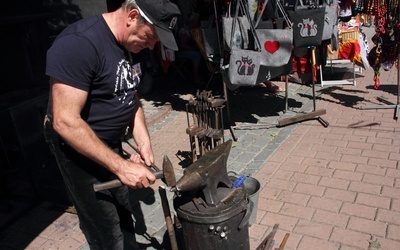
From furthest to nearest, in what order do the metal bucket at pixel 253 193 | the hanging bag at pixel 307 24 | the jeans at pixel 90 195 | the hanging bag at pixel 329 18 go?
1. the hanging bag at pixel 329 18
2. the hanging bag at pixel 307 24
3. the metal bucket at pixel 253 193
4. the jeans at pixel 90 195

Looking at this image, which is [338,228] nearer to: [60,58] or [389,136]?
[389,136]

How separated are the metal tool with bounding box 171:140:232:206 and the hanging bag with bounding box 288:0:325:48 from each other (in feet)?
11.1

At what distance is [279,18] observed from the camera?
5.33 m

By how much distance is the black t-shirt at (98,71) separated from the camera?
1972 millimetres

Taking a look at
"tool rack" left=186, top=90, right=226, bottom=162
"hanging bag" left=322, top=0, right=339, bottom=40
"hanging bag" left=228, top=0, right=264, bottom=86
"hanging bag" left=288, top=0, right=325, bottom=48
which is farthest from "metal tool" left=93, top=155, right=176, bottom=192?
"hanging bag" left=322, top=0, right=339, bottom=40

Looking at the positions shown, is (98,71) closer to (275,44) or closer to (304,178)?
(304,178)

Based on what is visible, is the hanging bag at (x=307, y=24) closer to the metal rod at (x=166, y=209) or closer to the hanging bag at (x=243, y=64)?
the hanging bag at (x=243, y=64)

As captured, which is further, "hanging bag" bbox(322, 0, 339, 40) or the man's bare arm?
"hanging bag" bbox(322, 0, 339, 40)

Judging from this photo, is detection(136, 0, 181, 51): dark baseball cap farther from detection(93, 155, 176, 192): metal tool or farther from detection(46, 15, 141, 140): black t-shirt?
detection(93, 155, 176, 192): metal tool

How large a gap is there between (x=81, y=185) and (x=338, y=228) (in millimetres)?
2377

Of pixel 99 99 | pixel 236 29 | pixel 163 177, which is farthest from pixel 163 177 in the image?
pixel 236 29

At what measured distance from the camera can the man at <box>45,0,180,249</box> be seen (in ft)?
6.56

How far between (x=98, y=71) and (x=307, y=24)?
4013 millimetres

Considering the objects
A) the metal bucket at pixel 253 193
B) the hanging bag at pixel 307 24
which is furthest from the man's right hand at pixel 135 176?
the hanging bag at pixel 307 24
